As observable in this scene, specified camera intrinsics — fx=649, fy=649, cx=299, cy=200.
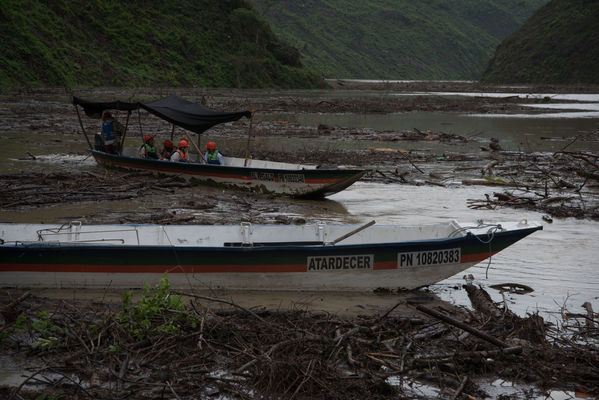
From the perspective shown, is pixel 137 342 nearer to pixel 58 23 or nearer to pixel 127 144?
A: pixel 127 144

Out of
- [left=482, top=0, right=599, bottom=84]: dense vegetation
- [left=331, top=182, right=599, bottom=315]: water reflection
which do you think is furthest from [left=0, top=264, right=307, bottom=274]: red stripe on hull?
[left=482, top=0, right=599, bottom=84]: dense vegetation

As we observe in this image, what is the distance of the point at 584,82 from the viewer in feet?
218

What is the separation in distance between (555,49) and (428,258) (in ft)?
230

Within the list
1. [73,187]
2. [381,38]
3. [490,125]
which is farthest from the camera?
[381,38]

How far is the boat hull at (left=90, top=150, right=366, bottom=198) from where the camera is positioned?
1336 cm

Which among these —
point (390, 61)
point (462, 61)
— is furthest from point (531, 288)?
point (462, 61)

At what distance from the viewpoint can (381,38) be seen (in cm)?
12419

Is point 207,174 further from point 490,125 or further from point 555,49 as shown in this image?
point 555,49

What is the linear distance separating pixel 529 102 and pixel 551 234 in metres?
38.3

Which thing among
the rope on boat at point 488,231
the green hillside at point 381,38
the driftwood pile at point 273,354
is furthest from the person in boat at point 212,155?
the green hillside at point 381,38

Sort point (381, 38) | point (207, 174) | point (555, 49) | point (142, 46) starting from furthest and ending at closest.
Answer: point (381, 38), point (555, 49), point (142, 46), point (207, 174)

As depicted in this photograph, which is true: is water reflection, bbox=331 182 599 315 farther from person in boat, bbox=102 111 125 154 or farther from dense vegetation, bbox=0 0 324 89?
dense vegetation, bbox=0 0 324 89

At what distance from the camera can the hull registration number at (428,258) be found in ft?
25.7

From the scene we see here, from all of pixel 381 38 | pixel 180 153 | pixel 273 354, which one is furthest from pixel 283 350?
pixel 381 38
